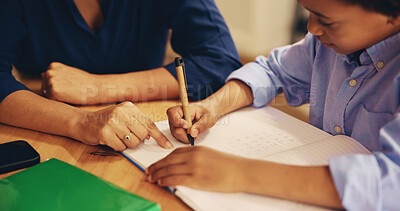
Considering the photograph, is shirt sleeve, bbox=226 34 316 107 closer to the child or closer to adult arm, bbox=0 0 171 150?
the child

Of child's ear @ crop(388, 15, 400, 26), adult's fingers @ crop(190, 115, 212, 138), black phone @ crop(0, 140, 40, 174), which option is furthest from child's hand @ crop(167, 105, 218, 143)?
child's ear @ crop(388, 15, 400, 26)

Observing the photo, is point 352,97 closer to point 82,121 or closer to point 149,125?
point 149,125

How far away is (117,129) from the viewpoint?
66 centimetres

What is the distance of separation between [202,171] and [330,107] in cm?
41

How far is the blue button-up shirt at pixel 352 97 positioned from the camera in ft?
1.53

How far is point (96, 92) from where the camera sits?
2.90 feet

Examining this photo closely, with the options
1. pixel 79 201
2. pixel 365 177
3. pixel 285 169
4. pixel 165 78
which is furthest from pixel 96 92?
pixel 365 177

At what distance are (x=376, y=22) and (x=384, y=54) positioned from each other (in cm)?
9

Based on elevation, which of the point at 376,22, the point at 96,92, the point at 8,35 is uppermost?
the point at 376,22

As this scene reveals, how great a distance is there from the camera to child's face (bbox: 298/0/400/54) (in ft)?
1.87

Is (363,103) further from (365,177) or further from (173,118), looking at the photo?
(173,118)

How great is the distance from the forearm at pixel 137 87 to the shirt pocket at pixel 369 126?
0.46 metres

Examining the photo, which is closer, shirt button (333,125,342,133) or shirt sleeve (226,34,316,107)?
shirt button (333,125,342,133)

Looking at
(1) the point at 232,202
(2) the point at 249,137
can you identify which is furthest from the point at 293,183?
(2) the point at 249,137
